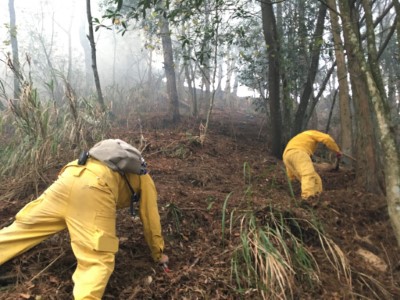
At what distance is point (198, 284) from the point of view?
314 cm

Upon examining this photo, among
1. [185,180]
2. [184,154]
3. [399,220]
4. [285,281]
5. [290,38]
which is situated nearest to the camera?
[399,220]

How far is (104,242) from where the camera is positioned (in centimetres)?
288

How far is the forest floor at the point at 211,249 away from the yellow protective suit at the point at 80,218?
30cm

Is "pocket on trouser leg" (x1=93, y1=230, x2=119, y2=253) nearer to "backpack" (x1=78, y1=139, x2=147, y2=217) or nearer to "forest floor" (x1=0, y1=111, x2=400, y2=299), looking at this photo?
"forest floor" (x1=0, y1=111, x2=400, y2=299)

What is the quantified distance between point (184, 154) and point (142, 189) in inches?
158

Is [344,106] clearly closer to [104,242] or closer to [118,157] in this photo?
[118,157]

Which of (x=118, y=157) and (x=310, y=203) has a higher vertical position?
(x=118, y=157)

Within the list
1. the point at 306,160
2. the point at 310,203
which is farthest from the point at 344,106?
the point at 310,203

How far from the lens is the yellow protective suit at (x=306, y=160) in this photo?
18.0 feet

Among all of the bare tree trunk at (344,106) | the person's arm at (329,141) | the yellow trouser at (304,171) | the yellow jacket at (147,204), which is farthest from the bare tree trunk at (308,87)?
the yellow jacket at (147,204)

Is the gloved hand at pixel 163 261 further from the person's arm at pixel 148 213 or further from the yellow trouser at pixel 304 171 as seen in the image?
the yellow trouser at pixel 304 171

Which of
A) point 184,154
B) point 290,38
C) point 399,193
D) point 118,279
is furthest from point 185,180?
point 290,38

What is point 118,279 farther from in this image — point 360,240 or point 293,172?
point 293,172

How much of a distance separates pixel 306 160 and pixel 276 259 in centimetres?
280
